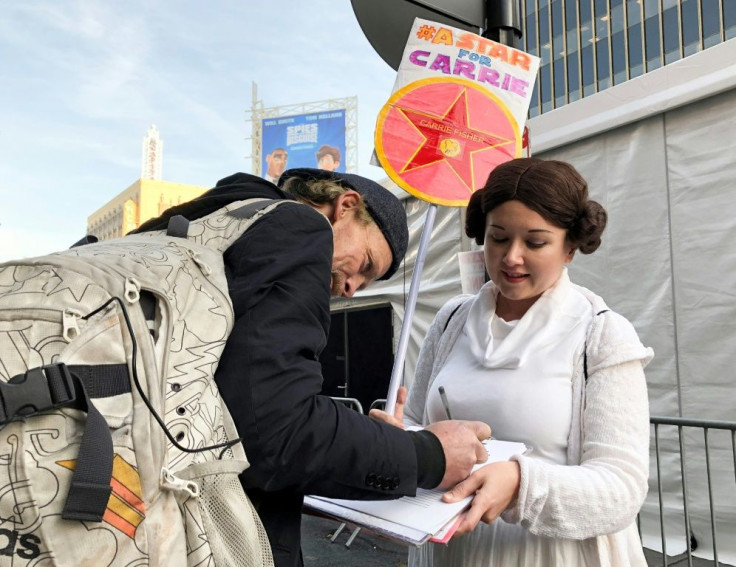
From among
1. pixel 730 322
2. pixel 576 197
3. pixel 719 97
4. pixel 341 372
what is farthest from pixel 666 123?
pixel 341 372

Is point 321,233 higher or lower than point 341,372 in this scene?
higher

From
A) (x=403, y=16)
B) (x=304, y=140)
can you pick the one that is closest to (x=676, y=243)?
(x=403, y=16)

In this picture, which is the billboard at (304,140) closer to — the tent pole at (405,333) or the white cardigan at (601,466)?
the tent pole at (405,333)

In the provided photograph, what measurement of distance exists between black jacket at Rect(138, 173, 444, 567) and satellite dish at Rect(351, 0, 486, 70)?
1796 mm

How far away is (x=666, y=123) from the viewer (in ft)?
13.4

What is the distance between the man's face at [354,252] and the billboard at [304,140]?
26.5 m

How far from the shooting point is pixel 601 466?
135 centimetres

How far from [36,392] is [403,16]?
2313 millimetres

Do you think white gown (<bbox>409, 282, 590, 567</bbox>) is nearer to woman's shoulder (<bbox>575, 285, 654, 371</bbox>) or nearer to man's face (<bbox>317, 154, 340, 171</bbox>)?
woman's shoulder (<bbox>575, 285, 654, 371</bbox>)

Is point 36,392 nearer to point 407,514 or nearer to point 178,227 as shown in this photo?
point 178,227

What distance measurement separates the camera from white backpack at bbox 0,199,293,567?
745 millimetres

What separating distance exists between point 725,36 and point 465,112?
103 feet

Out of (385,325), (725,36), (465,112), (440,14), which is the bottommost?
(385,325)

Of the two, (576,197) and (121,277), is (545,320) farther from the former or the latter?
(121,277)
